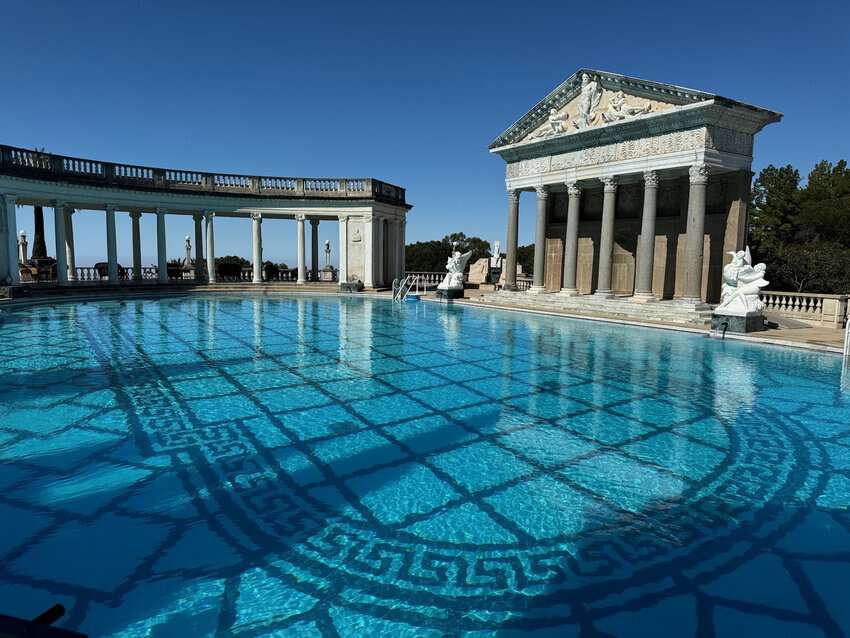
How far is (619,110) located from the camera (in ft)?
75.7

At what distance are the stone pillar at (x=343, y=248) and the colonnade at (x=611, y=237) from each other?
11.2m

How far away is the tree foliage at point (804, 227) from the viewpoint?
25688 millimetres

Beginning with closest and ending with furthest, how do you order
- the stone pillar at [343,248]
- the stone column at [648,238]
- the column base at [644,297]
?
the stone column at [648,238] → the column base at [644,297] → the stone pillar at [343,248]

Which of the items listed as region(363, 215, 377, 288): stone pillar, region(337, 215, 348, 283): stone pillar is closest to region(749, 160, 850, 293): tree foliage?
region(363, 215, 377, 288): stone pillar

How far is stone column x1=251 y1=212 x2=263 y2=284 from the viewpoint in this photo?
110 feet

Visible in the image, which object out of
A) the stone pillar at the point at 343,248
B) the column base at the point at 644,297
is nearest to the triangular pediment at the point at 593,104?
the column base at the point at 644,297

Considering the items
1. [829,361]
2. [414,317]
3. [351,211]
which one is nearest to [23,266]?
[351,211]

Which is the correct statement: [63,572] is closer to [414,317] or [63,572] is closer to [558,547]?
[558,547]

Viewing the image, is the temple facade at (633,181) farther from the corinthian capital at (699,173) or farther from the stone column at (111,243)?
the stone column at (111,243)

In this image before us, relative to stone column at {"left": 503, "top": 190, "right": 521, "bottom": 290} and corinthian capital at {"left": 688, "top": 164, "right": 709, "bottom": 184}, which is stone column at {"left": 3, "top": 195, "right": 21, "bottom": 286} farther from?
corinthian capital at {"left": 688, "top": 164, "right": 709, "bottom": 184}

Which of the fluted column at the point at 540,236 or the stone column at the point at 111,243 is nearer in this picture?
the fluted column at the point at 540,236

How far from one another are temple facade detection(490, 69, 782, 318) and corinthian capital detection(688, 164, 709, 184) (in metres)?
0.04

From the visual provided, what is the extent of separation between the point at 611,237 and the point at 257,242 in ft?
71.2

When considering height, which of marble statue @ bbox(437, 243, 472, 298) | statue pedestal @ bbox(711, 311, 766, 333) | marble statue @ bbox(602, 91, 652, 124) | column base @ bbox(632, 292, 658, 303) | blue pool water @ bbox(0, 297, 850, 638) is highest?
marble statue @ bbox(602, 91, 652, 124)
